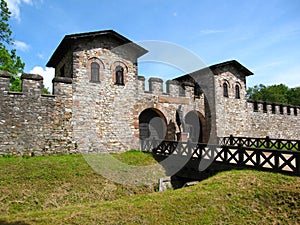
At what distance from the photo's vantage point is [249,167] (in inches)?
332

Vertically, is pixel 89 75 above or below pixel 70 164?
above

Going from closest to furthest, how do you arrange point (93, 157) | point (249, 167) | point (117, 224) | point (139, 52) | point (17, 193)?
point (117, 224) → point (17, 193) → point (249, 167) → point (93, 157) → point (139, 52)

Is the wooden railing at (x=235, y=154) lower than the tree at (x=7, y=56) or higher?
lower

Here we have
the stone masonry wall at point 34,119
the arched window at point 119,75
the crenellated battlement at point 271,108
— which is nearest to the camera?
the stone masonry wall at point 34,119

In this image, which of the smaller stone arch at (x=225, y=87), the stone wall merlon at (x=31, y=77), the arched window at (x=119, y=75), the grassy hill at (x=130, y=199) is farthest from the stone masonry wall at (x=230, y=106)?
the stone wall merlon at (x=31, y=77)

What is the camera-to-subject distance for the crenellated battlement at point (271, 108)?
1900 centimetres

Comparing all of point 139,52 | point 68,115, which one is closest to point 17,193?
point 68,115

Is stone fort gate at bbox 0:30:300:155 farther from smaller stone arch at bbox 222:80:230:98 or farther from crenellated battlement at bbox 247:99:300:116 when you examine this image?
crenellated battlement at bbox 247:99:300:116

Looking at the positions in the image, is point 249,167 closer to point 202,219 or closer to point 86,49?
point 202,219

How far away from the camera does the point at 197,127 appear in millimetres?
17359

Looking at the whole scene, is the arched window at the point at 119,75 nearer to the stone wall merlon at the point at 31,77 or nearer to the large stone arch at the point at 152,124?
the large stone arch at the point at 152,124

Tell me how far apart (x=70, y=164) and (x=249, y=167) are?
6.87 m

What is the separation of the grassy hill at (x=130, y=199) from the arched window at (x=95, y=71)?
15.7 ft

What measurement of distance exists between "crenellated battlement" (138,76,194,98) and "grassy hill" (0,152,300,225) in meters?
6.34
